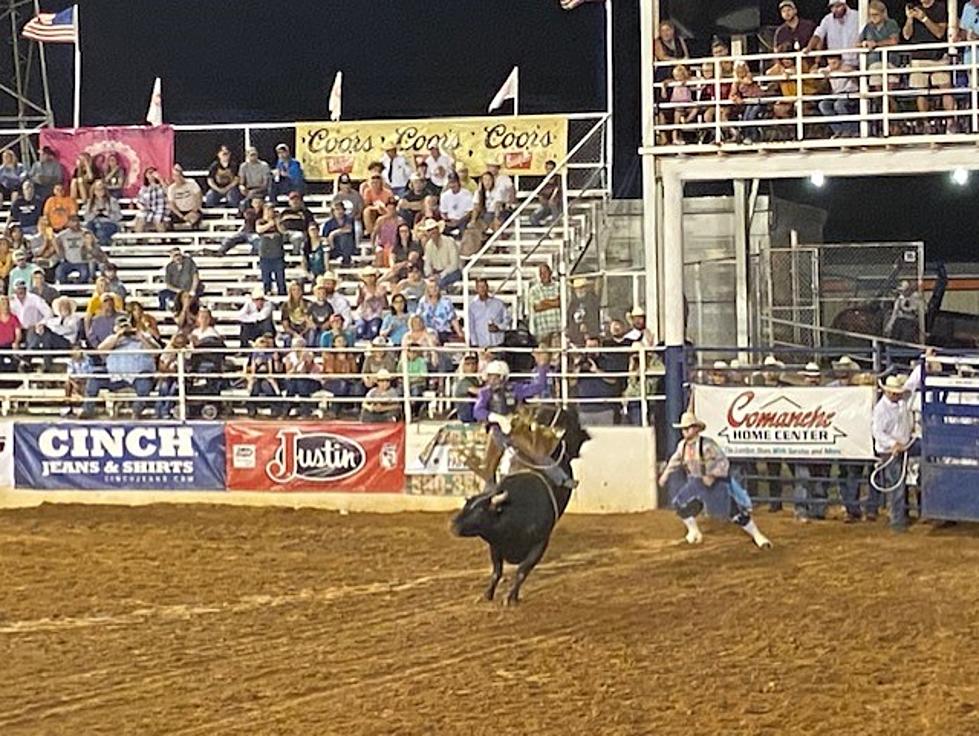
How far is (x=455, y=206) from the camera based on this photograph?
20.1m

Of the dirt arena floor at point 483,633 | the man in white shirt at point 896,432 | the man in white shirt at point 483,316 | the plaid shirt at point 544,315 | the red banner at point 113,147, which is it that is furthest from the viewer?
the red banner at point 113,147

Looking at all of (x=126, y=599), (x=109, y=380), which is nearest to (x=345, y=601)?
(x=126, y=599)

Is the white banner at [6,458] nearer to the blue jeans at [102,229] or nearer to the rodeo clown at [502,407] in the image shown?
the blue jeans at [102,229]

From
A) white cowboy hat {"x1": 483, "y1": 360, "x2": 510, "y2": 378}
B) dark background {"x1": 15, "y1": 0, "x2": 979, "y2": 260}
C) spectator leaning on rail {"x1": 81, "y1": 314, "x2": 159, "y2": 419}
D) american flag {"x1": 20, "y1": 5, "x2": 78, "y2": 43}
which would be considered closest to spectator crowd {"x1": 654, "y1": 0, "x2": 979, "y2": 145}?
white cowboy hat {"x1": 483, "y1": 360, "x2": 510, "y2": 378}

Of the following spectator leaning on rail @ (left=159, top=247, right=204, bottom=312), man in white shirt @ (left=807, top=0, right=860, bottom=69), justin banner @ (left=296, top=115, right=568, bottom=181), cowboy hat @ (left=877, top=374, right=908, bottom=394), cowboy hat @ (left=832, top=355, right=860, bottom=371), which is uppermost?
man in white shirt @ (left=807, top=0, right=860, bottom=69)

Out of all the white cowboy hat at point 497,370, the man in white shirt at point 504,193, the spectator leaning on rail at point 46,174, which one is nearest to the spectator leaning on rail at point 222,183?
the spectator leaning on rail at point 46,174

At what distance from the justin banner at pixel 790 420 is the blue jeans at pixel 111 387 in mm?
5828

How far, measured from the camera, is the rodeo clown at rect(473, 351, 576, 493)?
468 inches

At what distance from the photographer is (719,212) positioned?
760 inches

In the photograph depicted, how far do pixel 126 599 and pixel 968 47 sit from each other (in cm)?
938

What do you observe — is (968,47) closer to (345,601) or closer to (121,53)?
(345,601)

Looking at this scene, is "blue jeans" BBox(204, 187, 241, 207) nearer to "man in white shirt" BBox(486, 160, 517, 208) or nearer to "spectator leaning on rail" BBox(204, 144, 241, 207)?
"spectator leaning on rail" BBox(204, 144, 241, 207)

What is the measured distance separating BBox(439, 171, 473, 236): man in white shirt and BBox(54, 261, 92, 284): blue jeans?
4627 mm

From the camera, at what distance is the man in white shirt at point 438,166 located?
20.9 m
